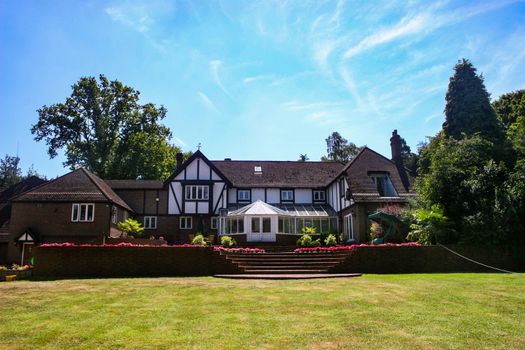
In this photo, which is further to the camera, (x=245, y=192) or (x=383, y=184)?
(x=245, y=192)

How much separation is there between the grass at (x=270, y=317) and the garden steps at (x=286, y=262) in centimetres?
614

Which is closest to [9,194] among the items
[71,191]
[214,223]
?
[71,191]

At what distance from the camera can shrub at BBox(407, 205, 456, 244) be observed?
70.2 feet

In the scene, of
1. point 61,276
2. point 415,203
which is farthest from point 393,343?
point 415,203

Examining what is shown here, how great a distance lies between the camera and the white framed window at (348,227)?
2981 centimetres

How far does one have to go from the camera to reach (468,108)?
1187 inches

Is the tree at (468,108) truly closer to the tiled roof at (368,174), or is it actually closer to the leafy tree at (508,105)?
the tiled roof at (368,174)

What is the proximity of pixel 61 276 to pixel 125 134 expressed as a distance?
101 ft

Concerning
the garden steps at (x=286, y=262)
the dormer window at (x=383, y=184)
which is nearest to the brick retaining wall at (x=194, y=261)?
the garden steps at (x=286, y=262)

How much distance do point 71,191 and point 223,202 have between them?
448 inches

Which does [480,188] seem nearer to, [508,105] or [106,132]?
[508,105]

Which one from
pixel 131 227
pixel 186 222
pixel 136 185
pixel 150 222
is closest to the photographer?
pixel 131 227

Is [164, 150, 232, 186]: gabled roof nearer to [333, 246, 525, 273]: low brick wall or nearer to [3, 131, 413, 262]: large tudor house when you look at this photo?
[3, 131, 413, 262]: large tudor house

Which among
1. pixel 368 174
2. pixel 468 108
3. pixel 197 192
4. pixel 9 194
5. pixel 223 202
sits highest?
pixel 468 108
